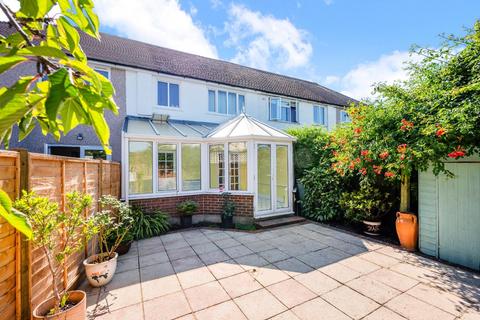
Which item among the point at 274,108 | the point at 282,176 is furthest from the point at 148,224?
the point at 274,108

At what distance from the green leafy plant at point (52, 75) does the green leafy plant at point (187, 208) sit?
785 cm

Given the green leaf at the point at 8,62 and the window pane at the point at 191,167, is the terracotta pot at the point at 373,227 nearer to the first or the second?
the window pane at the point at 191,167

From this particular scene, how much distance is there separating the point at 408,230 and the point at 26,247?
8.86 m

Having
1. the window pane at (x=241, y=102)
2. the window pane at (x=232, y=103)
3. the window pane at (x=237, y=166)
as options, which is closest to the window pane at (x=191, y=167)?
the window pane at (x=237, y=166)

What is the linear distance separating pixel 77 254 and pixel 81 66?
18.0 feet

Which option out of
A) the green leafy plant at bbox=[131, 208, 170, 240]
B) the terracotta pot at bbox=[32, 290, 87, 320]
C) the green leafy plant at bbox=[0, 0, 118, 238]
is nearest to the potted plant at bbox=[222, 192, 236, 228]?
the green leafy plant at bbox=[131, 208, 170, 240]

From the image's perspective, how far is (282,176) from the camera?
32.5ft

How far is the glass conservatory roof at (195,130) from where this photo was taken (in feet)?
29.4

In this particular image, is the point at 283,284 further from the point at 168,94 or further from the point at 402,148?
the point at 168,94

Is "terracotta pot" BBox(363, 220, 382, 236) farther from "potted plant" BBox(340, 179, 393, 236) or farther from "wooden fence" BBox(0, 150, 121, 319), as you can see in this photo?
"wooden fence" BBox(0, 150, 121, 319)

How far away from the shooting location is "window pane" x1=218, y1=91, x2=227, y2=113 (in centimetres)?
1301

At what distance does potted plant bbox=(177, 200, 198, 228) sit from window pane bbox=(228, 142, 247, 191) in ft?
6.10

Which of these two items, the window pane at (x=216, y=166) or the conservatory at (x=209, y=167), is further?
the window pane at (x=216, y=166)

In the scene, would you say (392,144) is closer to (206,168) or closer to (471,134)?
(471,134)
